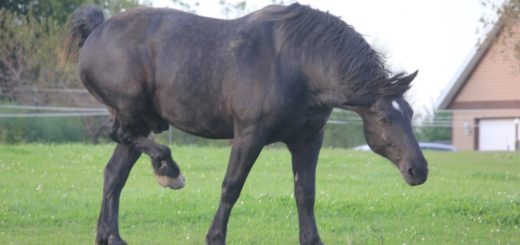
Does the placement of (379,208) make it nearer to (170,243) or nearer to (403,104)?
(170,243)

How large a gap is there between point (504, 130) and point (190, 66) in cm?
3405

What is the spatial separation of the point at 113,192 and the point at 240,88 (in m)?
1.74

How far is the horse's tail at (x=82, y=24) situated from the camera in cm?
884

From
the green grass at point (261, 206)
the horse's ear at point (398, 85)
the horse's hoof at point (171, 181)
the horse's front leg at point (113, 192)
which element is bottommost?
the green grass at point (261, 206)

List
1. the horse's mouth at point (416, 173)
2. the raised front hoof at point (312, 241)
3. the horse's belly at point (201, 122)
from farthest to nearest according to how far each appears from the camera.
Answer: the raised front hoof at point (312, 241), the horse's belly at point (201, 122), the horse's mouth at point (416, 173)

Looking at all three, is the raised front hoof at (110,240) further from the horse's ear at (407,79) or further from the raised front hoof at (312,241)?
the horse's ear at (407,79)

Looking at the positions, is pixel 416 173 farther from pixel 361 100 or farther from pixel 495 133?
pixel 495 133

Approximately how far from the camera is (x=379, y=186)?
47.2 ft

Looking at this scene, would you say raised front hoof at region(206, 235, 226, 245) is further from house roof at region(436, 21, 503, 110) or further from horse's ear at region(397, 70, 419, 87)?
house roof at region(436, 21, 503, 110)

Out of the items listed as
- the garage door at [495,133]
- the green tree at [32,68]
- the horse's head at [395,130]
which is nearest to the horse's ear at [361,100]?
the horse's head at [395,130]

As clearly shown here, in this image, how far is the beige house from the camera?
1585 inches

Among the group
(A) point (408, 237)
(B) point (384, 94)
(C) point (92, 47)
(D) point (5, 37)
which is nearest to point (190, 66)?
(C) point (92, 47)

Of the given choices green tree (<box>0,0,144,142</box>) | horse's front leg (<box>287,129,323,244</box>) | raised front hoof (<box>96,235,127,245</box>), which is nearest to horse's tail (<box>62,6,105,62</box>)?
raised front hoof (<box>96,235,127,245</box>)

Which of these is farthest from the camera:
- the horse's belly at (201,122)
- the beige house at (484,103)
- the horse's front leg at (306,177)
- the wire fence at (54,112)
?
the beige house at (484,103)
